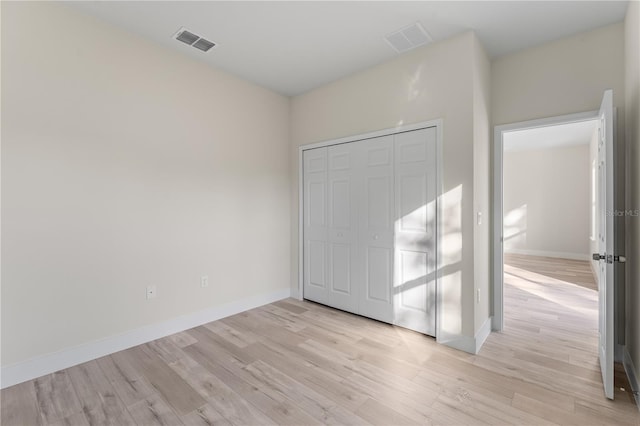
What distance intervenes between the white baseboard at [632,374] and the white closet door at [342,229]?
2.27 metres

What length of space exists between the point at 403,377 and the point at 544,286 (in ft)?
12.7

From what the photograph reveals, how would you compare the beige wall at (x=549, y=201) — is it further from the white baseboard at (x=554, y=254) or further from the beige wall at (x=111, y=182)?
the beige wall at (x=111, y=182)

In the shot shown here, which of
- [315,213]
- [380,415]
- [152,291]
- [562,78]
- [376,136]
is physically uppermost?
[562,78]

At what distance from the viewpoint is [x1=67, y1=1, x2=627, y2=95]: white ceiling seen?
230 cm

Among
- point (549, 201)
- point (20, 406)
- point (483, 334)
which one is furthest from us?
point (549, 201)

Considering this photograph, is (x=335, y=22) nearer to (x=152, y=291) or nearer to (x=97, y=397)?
(x=152, y=291)

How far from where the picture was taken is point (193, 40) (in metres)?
2.79

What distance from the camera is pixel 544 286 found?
4719 millimetres

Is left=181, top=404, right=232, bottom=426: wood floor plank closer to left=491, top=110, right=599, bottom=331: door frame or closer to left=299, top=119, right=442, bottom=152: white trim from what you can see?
left=491, top=110, right=599, bottom=331: door frame

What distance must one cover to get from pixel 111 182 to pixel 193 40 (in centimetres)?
151

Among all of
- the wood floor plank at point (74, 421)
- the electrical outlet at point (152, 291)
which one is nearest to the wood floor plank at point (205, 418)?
the wood floor plank at point (74, 421)

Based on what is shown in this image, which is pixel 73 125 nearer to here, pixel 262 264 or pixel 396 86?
pixel 262 264

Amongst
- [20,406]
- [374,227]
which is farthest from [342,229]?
[20,406]

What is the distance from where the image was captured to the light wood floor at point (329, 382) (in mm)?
1820
